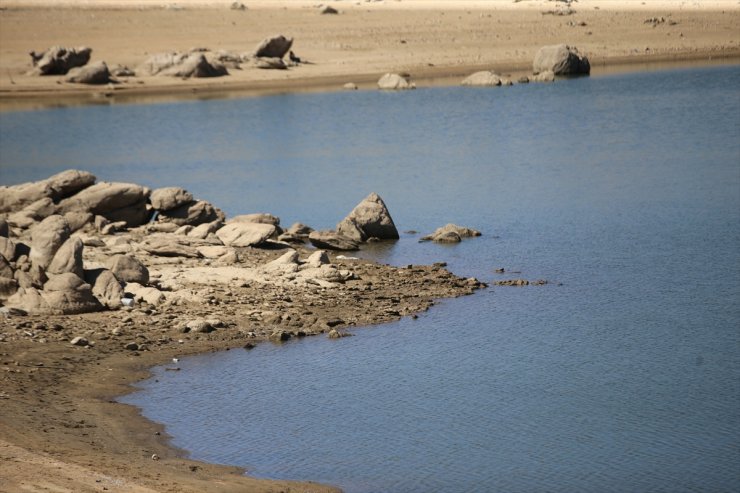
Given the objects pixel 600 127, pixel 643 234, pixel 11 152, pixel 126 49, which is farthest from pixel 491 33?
pixel 643 234

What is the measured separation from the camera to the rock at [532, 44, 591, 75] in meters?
57.3

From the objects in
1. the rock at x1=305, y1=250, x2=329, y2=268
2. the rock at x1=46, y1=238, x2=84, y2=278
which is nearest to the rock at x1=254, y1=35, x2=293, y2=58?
the rock at x1=305, y1=250, x2=329, y2=268

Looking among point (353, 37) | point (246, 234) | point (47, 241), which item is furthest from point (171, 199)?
point (353, 37)

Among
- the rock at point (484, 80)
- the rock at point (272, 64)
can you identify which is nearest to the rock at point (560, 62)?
the rock at point (484, 80)

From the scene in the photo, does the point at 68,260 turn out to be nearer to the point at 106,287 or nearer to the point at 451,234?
the point at 106,287

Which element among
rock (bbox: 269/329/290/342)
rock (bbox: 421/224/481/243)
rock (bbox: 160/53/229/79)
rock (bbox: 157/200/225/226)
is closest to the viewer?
rock (bbox: 269/329/290/342)

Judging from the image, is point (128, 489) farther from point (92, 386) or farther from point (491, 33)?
point (491, 33)

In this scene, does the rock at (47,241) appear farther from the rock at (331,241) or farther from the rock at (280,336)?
the rock at (331,241)

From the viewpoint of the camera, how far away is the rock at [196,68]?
197 ft

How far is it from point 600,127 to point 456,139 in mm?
5528

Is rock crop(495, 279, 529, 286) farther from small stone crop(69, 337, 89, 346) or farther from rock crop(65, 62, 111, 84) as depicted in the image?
rock crop(65, 62, 111, 84)

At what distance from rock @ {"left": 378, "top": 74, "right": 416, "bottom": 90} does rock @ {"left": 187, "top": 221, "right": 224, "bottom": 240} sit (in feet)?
103

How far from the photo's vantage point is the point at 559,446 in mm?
13617

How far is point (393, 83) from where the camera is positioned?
55.2 meters
